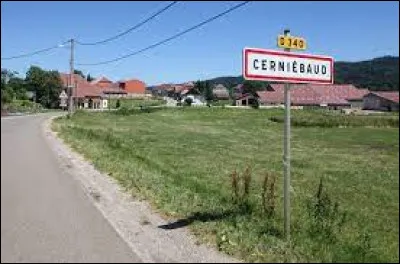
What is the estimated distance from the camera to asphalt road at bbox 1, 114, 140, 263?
7211mm

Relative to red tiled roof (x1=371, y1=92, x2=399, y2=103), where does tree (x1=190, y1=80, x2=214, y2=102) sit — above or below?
above

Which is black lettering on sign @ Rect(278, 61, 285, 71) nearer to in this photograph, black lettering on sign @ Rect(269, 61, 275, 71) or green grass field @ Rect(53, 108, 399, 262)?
black lettering on sign @ Rect(269, 61, 275, 71)

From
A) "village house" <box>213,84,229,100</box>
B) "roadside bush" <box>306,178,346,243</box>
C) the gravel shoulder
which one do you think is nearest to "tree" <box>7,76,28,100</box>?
the gravel shoulder

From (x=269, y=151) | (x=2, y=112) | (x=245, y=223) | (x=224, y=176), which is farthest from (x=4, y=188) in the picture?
(x=269, y=151)

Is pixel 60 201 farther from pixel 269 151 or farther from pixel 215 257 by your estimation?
pixel 269 151

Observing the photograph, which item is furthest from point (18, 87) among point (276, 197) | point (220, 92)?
point (220, 92)

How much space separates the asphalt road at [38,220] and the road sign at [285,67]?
299 cm

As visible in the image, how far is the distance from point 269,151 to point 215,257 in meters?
25.9

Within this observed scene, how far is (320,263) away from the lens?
311 inches

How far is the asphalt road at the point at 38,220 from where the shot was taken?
284 inches

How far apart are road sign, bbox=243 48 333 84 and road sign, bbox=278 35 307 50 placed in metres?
0.10

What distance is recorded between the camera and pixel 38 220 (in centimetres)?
947

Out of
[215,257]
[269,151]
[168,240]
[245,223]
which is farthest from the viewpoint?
[269,151]

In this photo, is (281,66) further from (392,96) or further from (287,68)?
(392,96)
